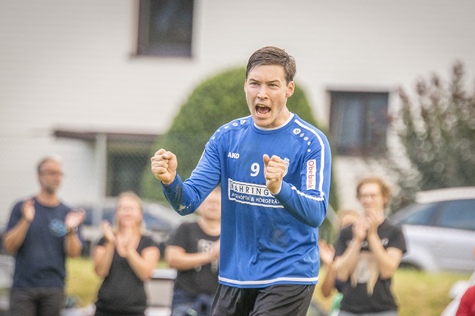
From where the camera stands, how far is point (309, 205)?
5488mm

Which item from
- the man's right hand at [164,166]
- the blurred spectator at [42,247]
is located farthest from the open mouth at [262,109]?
the blurred spectator at [42,247]

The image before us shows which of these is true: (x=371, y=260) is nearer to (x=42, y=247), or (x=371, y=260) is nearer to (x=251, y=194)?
(x=251, y=194)

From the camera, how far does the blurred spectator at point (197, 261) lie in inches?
334

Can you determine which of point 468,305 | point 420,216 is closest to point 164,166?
point 468,305

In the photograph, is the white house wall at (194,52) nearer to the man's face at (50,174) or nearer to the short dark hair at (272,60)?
the man's face at (50,174)

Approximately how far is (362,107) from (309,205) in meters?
20.2

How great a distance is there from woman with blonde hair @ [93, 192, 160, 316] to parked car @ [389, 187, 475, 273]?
6621mm

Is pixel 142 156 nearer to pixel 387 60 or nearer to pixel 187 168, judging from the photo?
pixel 187 168

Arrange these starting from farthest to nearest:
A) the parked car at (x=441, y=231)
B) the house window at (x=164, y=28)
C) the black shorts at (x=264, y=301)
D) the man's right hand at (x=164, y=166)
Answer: the house window at (x=164, y=28) < the parked car at (x=441, y=231) < the black shorts at (x=264, y=301) < the man's right hand at (x=164, y=166)

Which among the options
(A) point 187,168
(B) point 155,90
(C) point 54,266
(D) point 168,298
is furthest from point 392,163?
(C) point 54,266

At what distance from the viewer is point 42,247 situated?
33.2 ft

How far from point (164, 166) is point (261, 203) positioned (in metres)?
0.67

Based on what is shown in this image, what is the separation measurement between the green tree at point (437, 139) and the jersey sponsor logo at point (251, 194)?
1402 centimetres

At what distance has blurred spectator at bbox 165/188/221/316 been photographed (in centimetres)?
848
